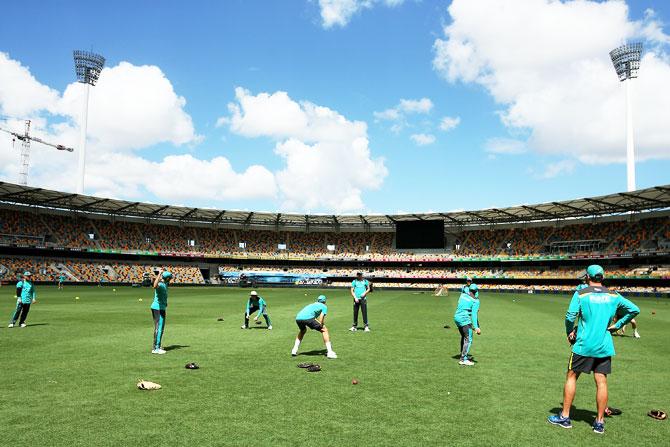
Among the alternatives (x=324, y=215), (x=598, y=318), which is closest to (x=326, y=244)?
(x=324, y=215)

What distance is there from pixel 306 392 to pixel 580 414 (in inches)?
180

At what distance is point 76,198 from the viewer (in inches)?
2328

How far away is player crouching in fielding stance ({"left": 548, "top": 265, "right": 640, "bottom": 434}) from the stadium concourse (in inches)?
1958

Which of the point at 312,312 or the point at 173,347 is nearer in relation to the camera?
the point at 312,312

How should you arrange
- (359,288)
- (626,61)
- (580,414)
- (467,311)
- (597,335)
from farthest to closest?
(626,61), (359,288), (467,311), (580,414), (597,335)

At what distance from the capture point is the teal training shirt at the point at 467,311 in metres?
10.5

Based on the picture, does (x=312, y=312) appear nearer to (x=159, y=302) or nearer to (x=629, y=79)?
(x=159, y=302)

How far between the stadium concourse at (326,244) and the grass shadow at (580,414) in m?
49.1

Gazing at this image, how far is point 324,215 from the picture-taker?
71625 mm

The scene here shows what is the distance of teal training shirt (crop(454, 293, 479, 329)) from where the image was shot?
1047cm


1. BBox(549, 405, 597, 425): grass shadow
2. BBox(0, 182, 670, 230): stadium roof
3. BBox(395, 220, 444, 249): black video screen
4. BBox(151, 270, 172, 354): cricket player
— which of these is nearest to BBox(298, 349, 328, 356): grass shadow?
BBox(151, 270, 172, 354): cricket player

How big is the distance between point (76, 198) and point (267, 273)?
28275 mm

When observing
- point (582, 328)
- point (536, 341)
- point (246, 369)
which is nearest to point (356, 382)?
point (246, 369)

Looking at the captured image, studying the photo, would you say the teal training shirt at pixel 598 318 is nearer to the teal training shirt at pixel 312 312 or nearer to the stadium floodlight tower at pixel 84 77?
the teal training shirt at pixel 312 312
